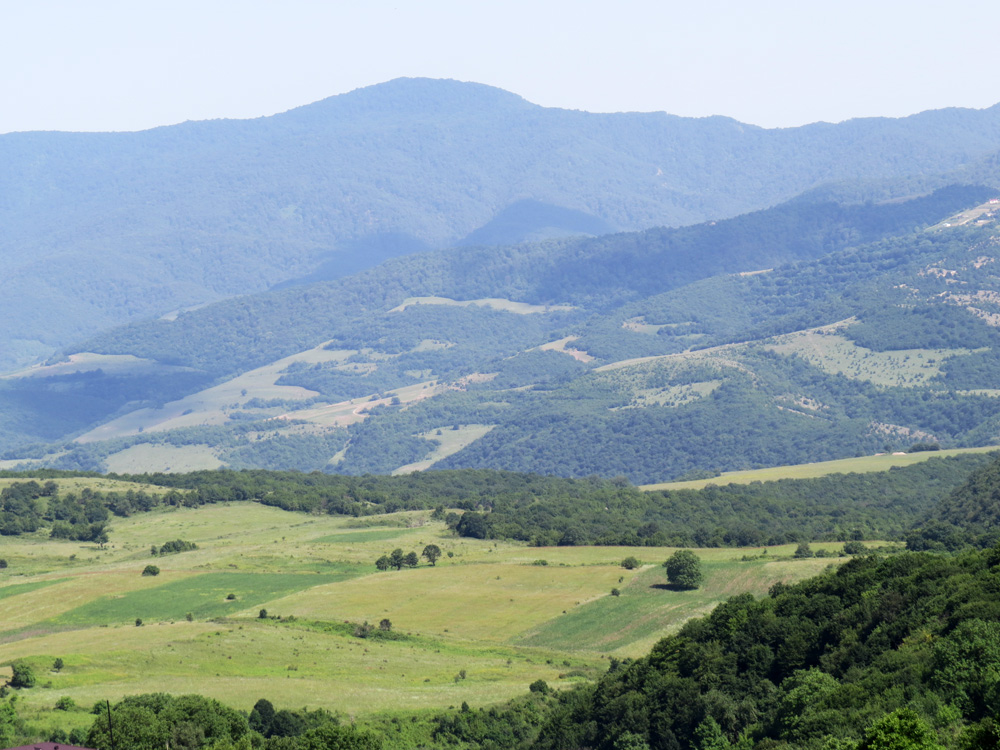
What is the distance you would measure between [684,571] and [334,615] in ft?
105

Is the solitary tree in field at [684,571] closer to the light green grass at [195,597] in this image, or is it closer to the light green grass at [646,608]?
the light green grass at [646,608]

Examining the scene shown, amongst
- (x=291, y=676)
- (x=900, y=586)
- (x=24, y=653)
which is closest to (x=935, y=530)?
(x=900, y=586)

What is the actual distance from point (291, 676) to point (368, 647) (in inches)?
559

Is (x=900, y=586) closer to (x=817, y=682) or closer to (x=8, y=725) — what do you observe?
(x=817, y=682)

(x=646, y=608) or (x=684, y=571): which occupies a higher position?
(x=684, y=571)

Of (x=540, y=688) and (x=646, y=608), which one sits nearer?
(x=540, y=688)

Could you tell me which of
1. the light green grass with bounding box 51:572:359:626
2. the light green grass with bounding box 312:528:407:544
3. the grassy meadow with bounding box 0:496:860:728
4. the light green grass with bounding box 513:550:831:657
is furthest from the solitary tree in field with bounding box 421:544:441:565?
the light green grass with bounding box 513:550:831:657

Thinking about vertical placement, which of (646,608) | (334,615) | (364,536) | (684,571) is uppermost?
(364,536)

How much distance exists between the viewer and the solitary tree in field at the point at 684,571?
12838 cm

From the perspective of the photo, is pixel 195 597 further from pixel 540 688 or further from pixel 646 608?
pixel 540 688

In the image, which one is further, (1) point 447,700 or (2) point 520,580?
(2) point 520,580

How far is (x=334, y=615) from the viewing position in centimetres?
12269

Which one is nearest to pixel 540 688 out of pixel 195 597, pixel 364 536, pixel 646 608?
pixel 646 608

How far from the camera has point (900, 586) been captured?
269ft
